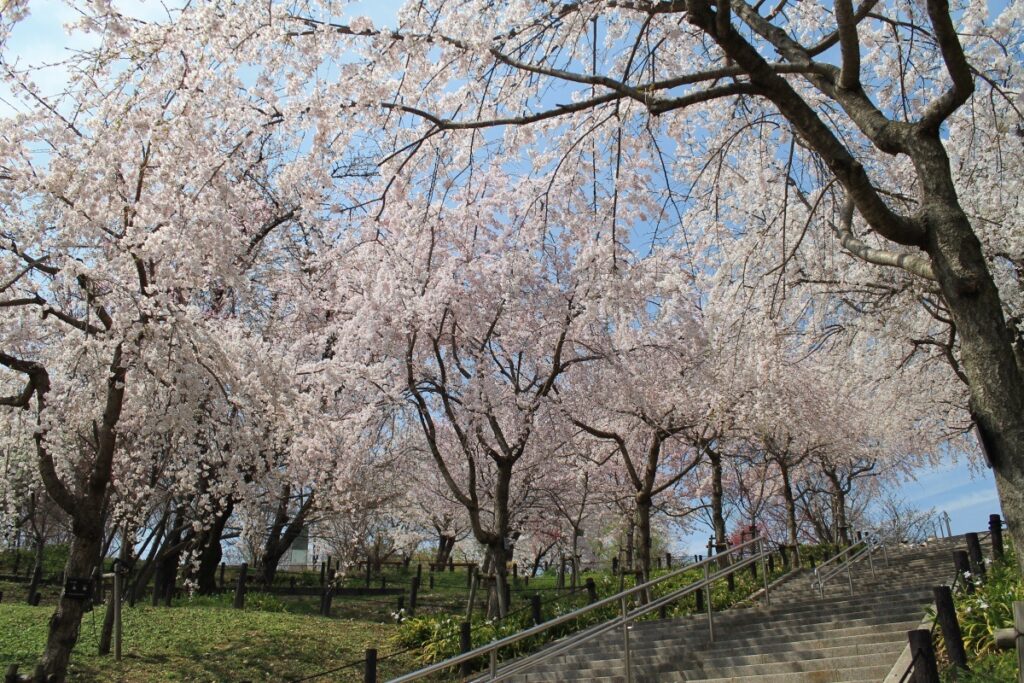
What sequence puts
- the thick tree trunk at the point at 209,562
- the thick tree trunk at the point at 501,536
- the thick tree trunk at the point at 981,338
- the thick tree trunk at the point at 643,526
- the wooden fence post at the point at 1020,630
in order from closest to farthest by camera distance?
the thick tree trunk at the point at 981,338 → the wooden fence post at the point at 1020,630 → the thick tree trunk at the point at 501,536 → the thick tree trunk at the point at 643,526 → the thick tree trunk at the point at 209,562

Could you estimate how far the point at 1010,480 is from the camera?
4406 millimetres

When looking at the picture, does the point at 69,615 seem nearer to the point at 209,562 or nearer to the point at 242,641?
the point at 242,641

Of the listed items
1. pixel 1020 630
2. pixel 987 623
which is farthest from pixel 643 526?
pixel 1020 630

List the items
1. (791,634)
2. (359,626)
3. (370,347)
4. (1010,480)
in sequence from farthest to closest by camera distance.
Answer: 1. (359,626)
2. (370,347)
3. (791,634)
4. (1010,480)

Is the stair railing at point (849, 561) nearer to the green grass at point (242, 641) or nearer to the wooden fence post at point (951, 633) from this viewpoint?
the green grass at point (242, 641)

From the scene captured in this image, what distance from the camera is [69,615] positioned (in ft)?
28.5

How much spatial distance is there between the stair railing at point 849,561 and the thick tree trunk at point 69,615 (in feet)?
37.6

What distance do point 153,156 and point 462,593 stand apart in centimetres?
1977

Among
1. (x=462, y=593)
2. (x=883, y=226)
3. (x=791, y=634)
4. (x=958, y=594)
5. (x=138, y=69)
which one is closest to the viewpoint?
(x=883, y=226)

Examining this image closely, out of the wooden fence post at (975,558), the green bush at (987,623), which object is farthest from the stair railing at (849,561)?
the green bush at (987,623)

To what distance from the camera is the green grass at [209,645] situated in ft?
35.6

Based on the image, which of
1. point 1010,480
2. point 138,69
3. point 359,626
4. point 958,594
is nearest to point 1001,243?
point 958,594

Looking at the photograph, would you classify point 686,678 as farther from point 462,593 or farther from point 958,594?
point 462,593

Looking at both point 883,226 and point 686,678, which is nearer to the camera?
point 883,226
